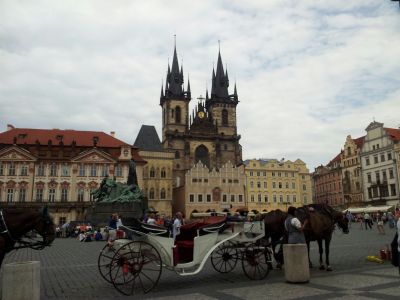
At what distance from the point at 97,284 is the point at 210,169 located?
215 ft

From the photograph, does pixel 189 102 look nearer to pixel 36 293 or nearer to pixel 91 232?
pixel 91 232

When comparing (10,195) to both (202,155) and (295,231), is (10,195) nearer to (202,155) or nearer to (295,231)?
(202,155)

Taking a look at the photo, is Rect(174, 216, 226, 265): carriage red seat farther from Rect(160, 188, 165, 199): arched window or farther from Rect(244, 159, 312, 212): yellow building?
Rect(244, 159, 312, 212): yellow building

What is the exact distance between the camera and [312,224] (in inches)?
392

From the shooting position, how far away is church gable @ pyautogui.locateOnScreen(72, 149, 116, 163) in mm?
52562

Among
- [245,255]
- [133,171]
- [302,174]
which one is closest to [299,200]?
[302,174]

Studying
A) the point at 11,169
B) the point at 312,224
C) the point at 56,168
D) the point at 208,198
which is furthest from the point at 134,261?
the point at 208,198

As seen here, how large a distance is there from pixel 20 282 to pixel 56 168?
49.1 meters

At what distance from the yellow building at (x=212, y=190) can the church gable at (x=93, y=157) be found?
18192 mm

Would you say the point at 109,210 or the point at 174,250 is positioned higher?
the point at 109,210

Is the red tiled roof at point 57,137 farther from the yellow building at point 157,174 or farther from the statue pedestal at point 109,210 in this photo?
the statue pedestal at point 109,210

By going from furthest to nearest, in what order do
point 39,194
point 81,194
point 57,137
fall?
point 57,137, point 81,194, point 39,194

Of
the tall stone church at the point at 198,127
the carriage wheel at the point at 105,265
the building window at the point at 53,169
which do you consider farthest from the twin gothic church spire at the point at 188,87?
the carriage wheel at the point at 105,265

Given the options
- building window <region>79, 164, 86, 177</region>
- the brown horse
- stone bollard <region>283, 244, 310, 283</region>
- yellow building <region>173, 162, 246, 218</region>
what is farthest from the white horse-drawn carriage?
yellow building <region>173, 162, 246, 218</region>
